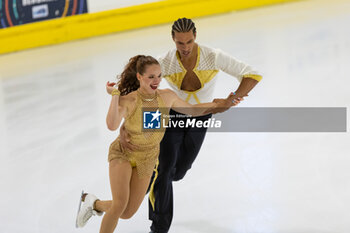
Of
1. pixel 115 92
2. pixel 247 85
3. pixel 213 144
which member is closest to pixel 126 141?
pixel 115 92

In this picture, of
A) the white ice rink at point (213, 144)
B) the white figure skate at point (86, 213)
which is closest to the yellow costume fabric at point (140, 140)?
the white figure skate at point (86, 213)

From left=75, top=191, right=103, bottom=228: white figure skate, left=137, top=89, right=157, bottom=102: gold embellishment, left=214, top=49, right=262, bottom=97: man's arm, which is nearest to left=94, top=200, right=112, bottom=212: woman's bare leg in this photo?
left=75, top=191, right=103, bottom=228: white figure skate

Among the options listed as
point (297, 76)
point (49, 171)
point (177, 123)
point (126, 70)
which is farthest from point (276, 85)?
point (126, 70)

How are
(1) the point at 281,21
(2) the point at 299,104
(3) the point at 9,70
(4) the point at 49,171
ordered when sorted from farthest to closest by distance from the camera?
1. (1) the point at 281,21
2. (3) the point at 9,70
3. (2) the point at 299,104
4. (4) the point at 49,171

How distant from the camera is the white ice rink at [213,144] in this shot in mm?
4156

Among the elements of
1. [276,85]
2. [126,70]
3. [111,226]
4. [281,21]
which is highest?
[281,21]

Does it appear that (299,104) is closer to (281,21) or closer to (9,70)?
(281,21)

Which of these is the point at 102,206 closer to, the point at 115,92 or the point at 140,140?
the point at 140,140

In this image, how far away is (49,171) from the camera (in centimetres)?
523

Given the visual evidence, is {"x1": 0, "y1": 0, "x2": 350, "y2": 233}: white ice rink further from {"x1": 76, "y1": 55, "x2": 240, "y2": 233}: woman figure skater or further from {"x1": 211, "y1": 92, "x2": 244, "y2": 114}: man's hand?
{"x1": 211, "y1": 92, "x2": 244, "y2": 114}: man's hand

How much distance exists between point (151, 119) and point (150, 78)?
249 millimetres

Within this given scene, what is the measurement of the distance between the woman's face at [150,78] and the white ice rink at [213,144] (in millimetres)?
1158

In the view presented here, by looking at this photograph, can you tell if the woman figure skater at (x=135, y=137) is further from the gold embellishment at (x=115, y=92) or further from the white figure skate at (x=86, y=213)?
the white figure skate at (x=86, y=213)

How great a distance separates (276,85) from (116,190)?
399cm
